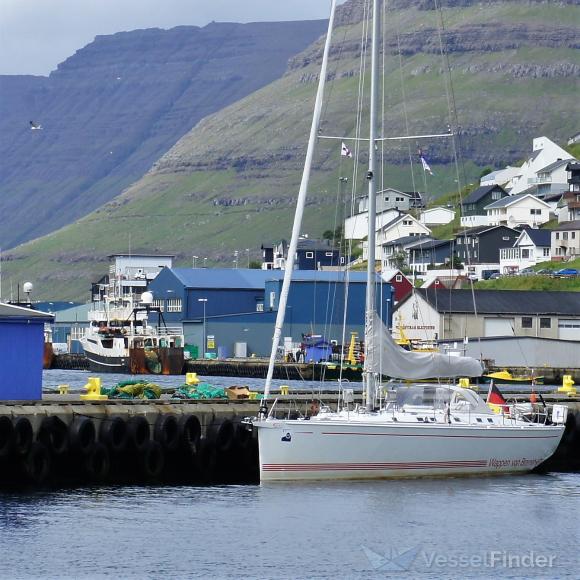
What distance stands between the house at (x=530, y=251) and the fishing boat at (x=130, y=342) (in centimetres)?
5518

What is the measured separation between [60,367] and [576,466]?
4036 inches

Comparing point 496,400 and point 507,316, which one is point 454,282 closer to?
point 507,316

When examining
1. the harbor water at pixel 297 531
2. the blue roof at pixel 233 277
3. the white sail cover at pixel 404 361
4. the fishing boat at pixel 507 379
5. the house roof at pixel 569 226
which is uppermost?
the house roof at pixel 569 226

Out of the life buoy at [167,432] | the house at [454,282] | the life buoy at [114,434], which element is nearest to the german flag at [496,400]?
the life buoy at [167,432]

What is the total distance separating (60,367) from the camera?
14988 centimetres

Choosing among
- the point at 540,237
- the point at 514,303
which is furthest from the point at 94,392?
the point at 540,237

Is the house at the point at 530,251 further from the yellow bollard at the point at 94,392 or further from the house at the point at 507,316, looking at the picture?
the yellow bollard at the point at 94,392

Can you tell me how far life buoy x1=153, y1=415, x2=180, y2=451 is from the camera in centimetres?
4584

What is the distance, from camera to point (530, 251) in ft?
618

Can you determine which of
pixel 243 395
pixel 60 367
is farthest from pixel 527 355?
pixel 243 395

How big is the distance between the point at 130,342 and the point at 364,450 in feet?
303

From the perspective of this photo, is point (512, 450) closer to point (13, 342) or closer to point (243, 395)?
point (243, 395)

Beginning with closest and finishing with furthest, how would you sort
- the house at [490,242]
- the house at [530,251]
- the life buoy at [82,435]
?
the life buoy at [82,435]
the house at [530,251]
the house at [490,242]

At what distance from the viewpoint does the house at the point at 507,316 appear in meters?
127
